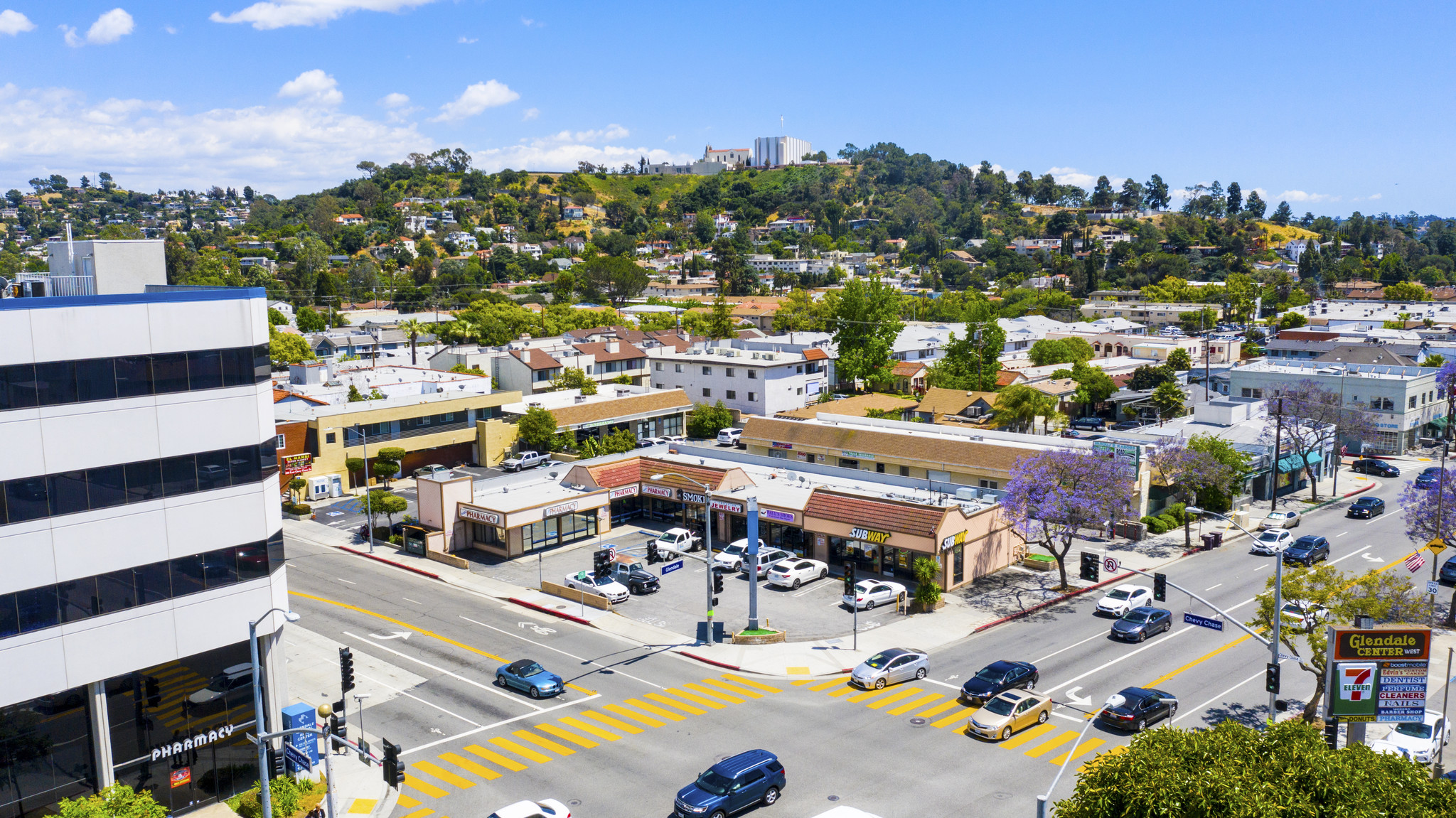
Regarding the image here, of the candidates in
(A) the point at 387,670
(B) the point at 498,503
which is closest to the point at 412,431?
(B) the point at 498,503

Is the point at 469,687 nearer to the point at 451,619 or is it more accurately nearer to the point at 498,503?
the point at 451,619

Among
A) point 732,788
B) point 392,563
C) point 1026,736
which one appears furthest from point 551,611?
point 1026,736

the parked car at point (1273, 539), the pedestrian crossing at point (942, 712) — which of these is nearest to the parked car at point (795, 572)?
the pedestrian crossing at point (942, 712)

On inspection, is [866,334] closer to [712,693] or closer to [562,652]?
[562,652]

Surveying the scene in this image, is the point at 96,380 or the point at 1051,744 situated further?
the point at 1051,744

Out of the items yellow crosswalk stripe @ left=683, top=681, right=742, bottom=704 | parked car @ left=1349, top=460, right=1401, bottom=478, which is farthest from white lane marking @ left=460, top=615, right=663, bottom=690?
parked car @ left=1349, top=460, right=1401, bottom=478

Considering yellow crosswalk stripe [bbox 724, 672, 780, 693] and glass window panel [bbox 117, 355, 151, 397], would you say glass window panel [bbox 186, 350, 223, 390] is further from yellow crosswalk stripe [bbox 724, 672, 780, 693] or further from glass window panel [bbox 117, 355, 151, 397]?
yellow crosswalk stripe [bbox 724, 672, 780, 693]

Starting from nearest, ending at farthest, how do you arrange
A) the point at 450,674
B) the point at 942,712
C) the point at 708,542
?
the point at 942,712 → the point at 450,674 → the point at 708,542

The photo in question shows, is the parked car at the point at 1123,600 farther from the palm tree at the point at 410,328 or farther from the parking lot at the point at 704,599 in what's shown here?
the palm tree at the point at 410,328
